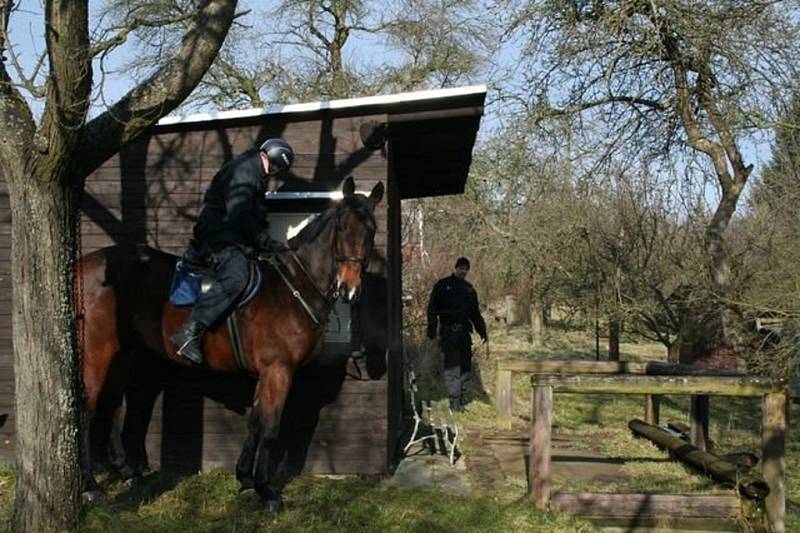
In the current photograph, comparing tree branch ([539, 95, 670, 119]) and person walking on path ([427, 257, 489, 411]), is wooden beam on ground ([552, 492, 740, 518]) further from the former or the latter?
tree branch ([539, 95, 670, 119])

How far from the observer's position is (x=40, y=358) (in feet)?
17.5

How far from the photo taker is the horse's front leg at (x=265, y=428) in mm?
6605

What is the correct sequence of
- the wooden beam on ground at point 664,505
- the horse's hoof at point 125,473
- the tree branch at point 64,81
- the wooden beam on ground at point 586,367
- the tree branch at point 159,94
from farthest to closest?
the wooden beam on ground at point 586,367 → the horse's hoof at point 125,473 → the wooden beam on ground at point 664,505 → the tree branch at point 159,94 → the tree branch at point 64,81

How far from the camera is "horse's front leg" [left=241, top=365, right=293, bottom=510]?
6.61 m

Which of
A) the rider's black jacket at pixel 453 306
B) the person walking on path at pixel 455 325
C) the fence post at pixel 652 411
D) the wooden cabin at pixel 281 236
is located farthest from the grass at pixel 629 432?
the wooden cabin at pixel 281 236

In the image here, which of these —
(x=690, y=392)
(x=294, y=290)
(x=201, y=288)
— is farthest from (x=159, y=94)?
(x=690, y=392)

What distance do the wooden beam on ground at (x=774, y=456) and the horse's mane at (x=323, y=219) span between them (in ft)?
11.1

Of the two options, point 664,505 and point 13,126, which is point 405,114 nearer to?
point 13,126

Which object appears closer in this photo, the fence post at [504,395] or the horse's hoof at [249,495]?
the horse's hoof at [249,495]

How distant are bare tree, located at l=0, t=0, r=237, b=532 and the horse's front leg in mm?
1477

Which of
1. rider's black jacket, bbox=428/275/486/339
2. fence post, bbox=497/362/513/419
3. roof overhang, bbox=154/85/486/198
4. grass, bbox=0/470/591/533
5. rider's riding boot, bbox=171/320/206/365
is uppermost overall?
roof overhang, bbox=154/85/486/198

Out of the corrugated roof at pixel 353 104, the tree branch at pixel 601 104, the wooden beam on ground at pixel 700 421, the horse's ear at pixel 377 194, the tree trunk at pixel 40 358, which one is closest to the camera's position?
the tree trunk at pixel 40 358

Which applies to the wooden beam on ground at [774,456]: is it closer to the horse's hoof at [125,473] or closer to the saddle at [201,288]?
the saddle at [201,288]

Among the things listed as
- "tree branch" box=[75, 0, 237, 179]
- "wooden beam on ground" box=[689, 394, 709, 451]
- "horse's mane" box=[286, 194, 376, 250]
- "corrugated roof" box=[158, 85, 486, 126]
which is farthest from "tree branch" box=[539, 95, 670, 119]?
"tree branch" box=[75, 0, 237, 179]
